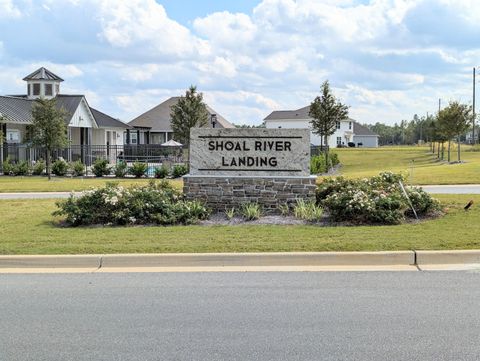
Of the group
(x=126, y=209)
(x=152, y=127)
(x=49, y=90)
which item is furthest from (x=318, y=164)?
(x=152, y=127)

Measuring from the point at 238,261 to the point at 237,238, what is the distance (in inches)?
45.4

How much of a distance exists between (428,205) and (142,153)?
30.3m

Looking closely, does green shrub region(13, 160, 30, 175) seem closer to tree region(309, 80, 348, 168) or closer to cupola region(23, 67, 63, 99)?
cupola region(23, 67, 63, 99)

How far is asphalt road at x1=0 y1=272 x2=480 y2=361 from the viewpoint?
4.75m

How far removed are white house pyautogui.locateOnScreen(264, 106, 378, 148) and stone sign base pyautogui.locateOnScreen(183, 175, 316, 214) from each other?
71.9m

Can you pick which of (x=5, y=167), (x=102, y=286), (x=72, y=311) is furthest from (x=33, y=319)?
(x=5, y=167)

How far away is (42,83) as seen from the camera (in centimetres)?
4231

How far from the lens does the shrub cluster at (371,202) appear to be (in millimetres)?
10367

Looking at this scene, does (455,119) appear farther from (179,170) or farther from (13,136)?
(13,136)

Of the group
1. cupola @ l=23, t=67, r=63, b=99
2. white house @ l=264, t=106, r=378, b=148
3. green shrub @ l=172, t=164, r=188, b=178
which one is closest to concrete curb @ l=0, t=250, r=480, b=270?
green shrub @ l=172, t=164, r=188, b=178

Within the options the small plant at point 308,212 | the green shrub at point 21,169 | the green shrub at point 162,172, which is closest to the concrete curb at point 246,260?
the small plant at point 308,212

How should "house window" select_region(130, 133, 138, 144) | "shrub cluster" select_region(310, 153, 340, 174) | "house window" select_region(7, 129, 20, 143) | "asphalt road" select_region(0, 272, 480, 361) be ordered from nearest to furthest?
"asphalt road" select_region(0, 272, 480, 361)
"shrub cluster" select_region(310, 153, 340, 174)
"house window" select_region(7, 129, 20, 143)
"house window" select_region(130, 133, 138, 144)

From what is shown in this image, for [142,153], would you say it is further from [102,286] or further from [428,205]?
[102,286]

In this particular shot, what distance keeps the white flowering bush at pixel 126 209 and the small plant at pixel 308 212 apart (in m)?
1.82
